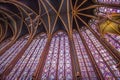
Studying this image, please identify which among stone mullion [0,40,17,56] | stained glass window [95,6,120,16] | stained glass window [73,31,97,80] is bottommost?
stained glass window [73,31,97,80]

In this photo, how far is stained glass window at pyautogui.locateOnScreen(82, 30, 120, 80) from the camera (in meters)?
8.33

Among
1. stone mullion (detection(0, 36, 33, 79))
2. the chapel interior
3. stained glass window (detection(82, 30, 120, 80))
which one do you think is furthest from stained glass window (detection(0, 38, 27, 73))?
stained glass window (detection(82, 30, 120, 80))

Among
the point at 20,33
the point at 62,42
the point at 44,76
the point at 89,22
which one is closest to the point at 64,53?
the point at 62,42

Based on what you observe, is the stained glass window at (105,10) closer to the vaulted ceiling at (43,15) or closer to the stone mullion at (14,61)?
the vaulted ceiling at (43,15)

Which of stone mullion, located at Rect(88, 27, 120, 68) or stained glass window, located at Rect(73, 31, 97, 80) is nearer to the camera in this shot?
stained glass window, located at Rect(73, 31, 97, 80)

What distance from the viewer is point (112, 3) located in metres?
10.8

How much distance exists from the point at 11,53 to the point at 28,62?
61.5 inches

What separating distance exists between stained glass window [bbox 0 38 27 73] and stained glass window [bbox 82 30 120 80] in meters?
3.38

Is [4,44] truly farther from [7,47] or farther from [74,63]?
[74,63]

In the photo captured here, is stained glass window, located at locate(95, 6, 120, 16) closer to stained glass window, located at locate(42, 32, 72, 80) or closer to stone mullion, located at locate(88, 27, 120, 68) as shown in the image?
stone mullion, located at locate(88, 27, 120, 68)

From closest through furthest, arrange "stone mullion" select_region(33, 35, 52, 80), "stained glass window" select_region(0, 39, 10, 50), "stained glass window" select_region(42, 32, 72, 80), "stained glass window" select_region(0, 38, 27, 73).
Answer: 1. "stone mullion" select_region(33, 35, 52, 80)
2. "stained glass window" select_region(42, 32, 72, 80)
3. "stained glass window" select_region(0, 38, 27, 73)
4. "stained glass window" select_region(0, 39, 10, 50)

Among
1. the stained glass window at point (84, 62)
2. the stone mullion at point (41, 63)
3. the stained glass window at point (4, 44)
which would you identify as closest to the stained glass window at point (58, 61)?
the stone mullion at point (41, 63)

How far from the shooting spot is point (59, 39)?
40.1 ft

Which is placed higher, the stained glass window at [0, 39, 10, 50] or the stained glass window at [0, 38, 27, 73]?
the stained glass window at [0, 39, 10, 50]
